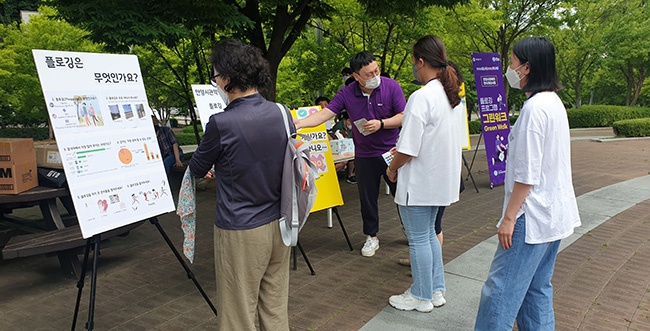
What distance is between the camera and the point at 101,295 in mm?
3980

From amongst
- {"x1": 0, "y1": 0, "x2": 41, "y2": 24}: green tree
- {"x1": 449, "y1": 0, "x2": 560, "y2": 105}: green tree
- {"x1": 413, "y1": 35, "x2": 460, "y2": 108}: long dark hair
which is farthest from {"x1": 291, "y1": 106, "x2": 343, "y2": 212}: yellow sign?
{"x1": 0, "y1": 0, "x2": 41, "y2": 24}: green tree

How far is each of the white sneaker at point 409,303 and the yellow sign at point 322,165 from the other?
146cm

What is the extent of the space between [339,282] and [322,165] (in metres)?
1.32

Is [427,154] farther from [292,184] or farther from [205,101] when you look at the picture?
[205,101]

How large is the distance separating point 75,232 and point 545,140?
379 cm

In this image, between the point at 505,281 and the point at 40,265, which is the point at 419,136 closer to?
the point at 505,281

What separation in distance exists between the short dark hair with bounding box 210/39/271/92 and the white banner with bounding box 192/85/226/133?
72.9 inches

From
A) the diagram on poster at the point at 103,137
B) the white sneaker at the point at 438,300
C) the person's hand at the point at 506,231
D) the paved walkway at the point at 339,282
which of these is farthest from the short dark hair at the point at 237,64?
the white sneaker at the point at 438,300

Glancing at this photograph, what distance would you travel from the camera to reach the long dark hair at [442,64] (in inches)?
126

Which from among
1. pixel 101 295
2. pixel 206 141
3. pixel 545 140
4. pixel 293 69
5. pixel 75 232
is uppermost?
pixel 293 69

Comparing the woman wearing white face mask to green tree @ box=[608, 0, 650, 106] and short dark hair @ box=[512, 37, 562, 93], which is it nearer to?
short dark hair @ box=[512, 37, 562, 93]

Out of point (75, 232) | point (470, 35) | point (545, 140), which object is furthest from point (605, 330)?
point (470, 35)

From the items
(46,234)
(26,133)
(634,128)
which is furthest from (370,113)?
(26,133)

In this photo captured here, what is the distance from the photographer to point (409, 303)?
11.5 ft
